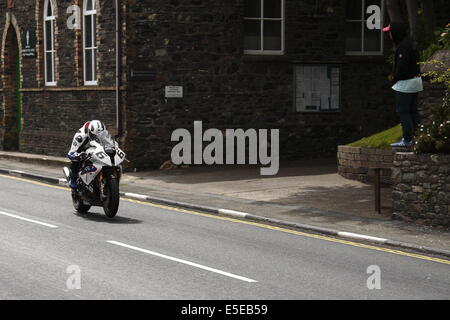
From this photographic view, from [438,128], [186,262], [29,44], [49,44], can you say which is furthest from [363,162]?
[29,44]

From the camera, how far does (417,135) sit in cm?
1410

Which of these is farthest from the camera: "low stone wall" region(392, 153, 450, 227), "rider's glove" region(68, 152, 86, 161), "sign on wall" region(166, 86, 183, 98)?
"sign on wall" region(166, 86, 183, 98)

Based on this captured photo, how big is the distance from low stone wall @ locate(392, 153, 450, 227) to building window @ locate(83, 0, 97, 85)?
12810 millimetres

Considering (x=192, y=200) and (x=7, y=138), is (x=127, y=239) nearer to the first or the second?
(x=192, y=200)

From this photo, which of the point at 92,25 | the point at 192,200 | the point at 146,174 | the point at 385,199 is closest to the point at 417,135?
the point at 385,199

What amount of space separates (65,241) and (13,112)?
1901 centimetres

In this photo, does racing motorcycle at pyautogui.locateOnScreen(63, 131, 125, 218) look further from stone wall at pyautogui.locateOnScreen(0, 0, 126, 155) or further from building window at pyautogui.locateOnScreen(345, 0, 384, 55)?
building window at pyautogui.locateOnScreen(345, 0, 384, 55)

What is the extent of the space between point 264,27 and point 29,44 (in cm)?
834

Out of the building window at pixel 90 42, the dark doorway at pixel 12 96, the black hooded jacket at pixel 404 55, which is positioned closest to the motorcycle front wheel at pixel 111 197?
the black hooded jacket at pixel 404 55

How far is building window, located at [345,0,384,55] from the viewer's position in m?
25.7

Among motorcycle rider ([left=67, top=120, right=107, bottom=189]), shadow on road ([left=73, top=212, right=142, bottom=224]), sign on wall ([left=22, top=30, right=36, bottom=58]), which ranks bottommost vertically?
shadow on road ([left=73, top=212, right=142, bottom=224])

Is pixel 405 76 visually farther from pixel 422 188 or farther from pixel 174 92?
pixel 174 92

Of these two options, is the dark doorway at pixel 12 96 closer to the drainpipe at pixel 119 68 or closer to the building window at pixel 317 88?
the drainpipe at pixel 119 68

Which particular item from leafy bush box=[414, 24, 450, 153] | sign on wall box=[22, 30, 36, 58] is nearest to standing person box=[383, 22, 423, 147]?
leafy bush box=[414, 24, 450, 153]
